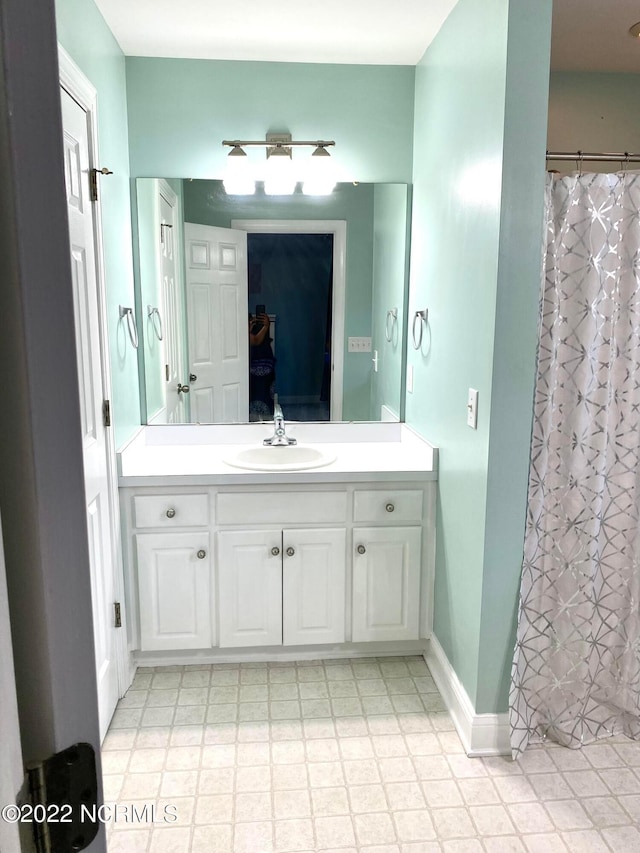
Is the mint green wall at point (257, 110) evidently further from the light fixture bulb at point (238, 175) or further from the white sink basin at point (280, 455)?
the white sink basin at point (280, 455)

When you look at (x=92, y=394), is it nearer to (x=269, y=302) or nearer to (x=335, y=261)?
(x=269, y=302)

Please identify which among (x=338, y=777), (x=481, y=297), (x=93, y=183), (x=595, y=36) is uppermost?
(x=595, y=36)

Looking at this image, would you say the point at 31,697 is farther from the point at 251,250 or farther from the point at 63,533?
the point at 251,250

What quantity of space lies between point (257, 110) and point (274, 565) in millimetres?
1921

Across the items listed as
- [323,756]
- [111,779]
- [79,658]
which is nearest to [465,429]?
[323,756]

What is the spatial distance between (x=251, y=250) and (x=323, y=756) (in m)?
2.06

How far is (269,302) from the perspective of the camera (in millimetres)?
3027

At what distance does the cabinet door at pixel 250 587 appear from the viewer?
8.54 ft

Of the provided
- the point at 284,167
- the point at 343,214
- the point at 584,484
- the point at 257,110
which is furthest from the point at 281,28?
the point at 584,484

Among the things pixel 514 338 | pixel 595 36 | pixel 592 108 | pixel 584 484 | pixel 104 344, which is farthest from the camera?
pixel 592 108

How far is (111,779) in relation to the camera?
204 cm

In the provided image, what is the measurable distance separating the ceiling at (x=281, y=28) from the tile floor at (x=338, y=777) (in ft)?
8.15

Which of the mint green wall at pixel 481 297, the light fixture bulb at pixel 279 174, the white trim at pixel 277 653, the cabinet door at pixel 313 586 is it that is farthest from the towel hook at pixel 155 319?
the white trim at pixel 277 653

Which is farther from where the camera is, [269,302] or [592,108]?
[269,302]
